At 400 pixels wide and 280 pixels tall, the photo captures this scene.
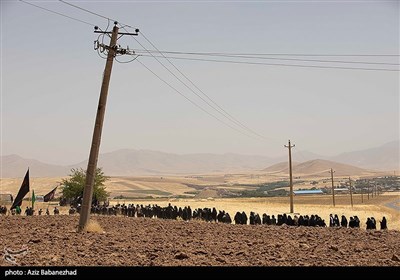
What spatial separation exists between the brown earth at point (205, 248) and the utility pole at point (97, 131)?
103 cm

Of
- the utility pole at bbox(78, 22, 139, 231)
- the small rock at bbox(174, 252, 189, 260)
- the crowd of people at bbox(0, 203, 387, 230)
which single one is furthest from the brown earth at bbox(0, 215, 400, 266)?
the crowd of people at bbox(0, 203, 387, 230)

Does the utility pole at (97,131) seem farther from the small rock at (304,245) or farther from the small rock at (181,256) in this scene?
the small rock at (304,245)

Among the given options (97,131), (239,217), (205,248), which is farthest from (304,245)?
(239,217)

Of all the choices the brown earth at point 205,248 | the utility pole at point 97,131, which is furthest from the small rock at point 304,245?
the utility pole at point 97,131

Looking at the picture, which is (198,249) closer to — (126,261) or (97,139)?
(126,261)

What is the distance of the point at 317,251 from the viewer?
1484 centimetres

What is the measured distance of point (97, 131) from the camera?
2042cm

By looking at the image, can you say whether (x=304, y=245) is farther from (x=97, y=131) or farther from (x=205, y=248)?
(x=97, y=131)

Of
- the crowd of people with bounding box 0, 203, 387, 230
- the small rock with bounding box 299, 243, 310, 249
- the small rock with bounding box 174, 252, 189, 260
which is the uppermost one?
the crowd of people with bounding box 0, 203, 387, 230

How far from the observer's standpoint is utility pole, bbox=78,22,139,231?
65.8 feet

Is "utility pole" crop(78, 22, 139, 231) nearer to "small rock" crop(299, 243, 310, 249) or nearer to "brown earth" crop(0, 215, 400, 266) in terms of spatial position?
"brown earth" crop(0, 215, 400, 266)

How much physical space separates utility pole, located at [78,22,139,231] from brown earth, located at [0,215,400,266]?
3.39ft
